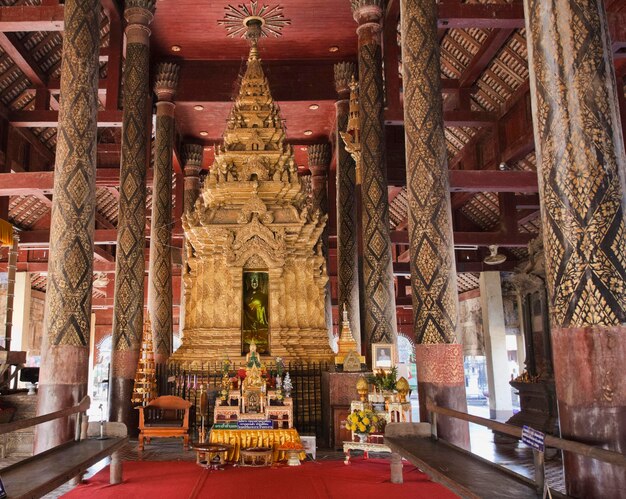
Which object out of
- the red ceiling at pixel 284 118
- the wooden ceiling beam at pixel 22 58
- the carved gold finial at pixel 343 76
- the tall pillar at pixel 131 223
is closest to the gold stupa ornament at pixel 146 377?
the tall pillar at pixel 131 223

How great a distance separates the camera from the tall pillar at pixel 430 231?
6.41 metres

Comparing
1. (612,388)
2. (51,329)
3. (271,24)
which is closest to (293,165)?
(271,24)

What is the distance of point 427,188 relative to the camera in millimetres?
6918

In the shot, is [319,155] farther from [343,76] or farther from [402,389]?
[402,389]

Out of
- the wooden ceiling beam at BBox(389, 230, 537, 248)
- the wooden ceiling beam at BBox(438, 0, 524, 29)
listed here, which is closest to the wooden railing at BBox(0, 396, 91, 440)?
the wooden ceiling beam at BBox(438, 0, 524, 29)

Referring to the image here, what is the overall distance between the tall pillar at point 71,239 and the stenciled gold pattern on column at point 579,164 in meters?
5.48

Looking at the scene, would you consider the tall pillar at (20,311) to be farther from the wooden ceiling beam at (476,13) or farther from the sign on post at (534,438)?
the sign on post at (534,438)

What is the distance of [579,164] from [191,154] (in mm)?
16001

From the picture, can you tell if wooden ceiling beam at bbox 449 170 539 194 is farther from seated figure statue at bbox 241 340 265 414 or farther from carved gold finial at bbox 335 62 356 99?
seated figure statue at bbox 241 340 265 414

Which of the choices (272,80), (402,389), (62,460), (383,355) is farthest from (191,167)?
(62,460)

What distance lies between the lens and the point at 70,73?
7.95m

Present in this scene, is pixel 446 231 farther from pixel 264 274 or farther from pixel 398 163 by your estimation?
pixel 398 163

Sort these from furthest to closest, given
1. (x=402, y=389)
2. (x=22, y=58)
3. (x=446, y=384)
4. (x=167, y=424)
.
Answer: (x=22, y=58) → (x=167, y=424) → (x=402, y=389) → (x=446, y=384)

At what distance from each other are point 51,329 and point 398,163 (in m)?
10.4
